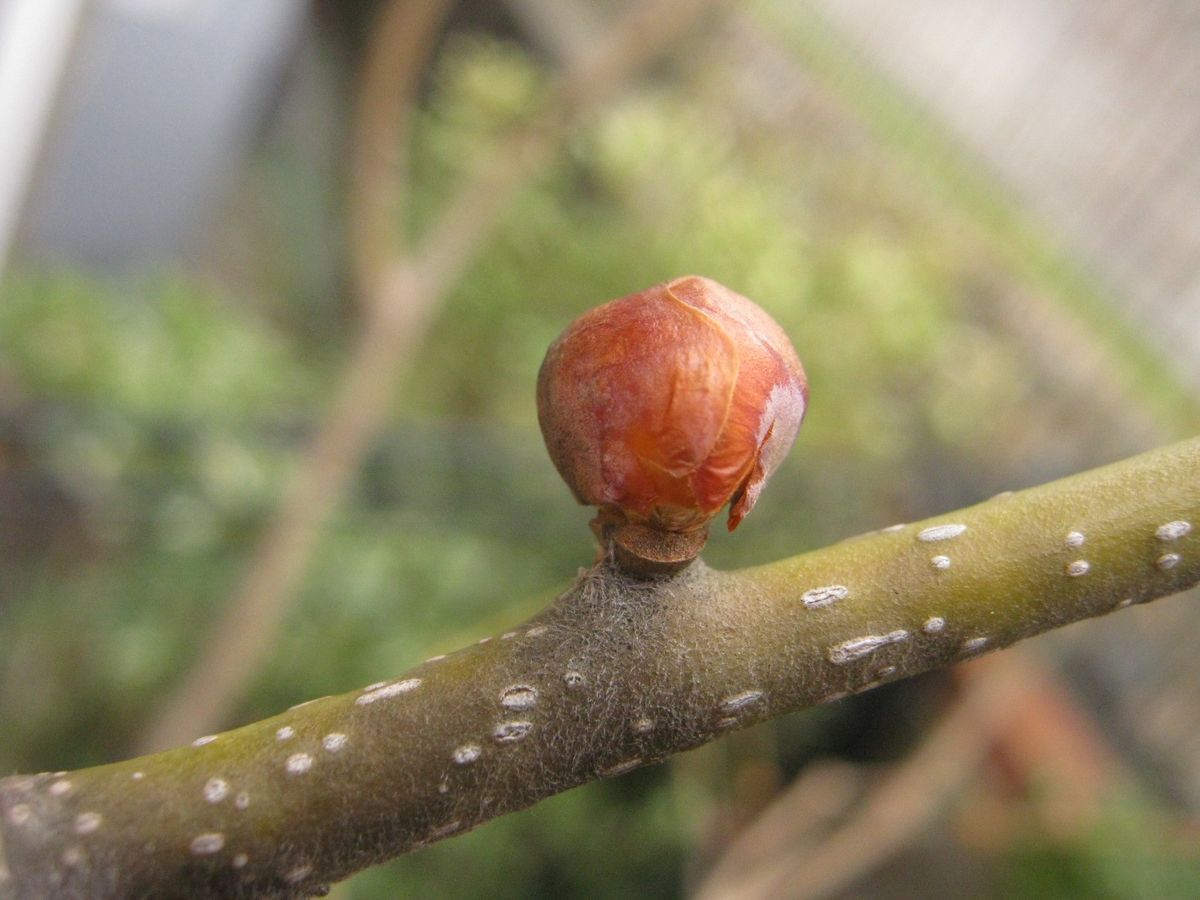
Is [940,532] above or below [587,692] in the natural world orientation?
above

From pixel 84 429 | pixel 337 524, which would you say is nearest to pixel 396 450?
pixel 337 524

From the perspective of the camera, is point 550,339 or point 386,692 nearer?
point 386,692

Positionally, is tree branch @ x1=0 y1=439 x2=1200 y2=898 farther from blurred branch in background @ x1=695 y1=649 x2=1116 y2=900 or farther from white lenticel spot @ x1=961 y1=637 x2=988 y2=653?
blurred branch in background @ x1=695 y1=649 x2=1116 y2=900

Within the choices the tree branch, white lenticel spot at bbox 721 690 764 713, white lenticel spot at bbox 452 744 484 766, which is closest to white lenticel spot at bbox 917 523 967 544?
the tree branch

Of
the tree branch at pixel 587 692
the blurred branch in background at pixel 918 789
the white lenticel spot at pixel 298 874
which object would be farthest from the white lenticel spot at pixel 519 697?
the blurred branch in background at pixel 918 789

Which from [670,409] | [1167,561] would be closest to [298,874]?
[670,409]

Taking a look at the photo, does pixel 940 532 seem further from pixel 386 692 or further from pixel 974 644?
pixel 386 692

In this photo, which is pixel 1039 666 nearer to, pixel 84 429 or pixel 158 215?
pixel 84 429
